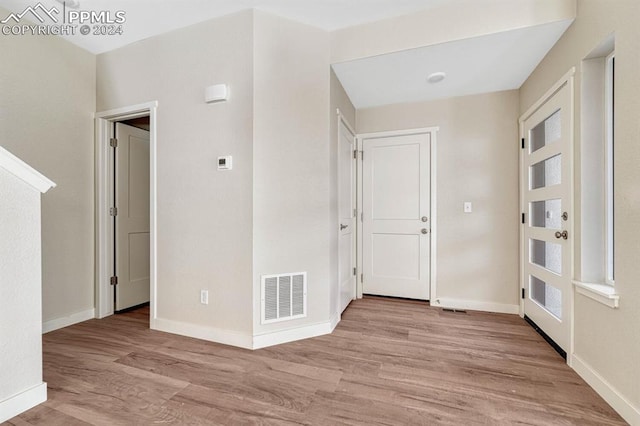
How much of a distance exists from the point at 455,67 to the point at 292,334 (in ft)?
9.15

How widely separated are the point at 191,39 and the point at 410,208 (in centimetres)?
282

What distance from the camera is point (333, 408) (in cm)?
155

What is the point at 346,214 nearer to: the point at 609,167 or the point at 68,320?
the point at 609,167

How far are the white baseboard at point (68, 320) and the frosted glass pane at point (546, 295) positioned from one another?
169 inches

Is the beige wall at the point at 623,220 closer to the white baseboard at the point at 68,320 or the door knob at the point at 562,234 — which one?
the door knob at the point at 562,234

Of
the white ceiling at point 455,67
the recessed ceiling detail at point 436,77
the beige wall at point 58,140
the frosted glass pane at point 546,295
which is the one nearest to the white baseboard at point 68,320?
the beige wall at point 58,140

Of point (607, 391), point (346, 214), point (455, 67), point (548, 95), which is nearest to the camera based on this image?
point (607, 391)

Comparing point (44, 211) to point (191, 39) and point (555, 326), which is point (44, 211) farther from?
point (555, 326)

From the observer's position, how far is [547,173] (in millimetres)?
2453

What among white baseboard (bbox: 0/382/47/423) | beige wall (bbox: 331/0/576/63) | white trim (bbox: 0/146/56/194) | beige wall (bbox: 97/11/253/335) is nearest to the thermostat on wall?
beige wall (bbox: 97/11/253/335)

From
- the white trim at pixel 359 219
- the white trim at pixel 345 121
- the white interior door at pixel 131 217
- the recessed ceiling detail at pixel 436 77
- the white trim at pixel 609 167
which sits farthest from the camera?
the white trim at pixel 359 219

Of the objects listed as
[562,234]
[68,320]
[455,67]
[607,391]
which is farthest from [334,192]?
[68,320]

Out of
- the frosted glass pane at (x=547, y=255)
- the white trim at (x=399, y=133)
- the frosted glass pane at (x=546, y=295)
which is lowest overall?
the frosted glass pane at (x=546, y=295)

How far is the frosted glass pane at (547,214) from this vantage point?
2.25m
